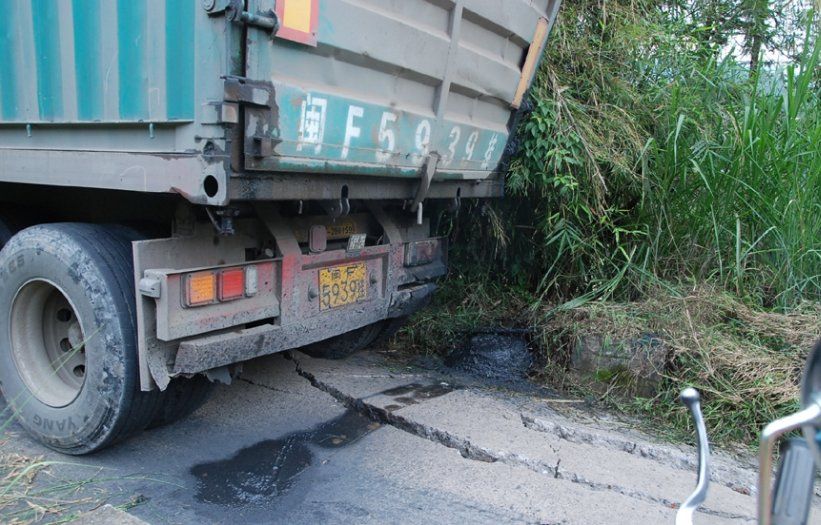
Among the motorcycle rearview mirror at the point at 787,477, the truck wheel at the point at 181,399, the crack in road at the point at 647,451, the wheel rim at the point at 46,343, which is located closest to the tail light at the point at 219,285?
the truck wheel at the point at 181,399

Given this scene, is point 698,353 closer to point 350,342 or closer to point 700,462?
point 350,342

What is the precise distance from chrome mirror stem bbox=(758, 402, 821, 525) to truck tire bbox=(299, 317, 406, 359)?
335 cm

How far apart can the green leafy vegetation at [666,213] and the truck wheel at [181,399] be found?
1.90 meters

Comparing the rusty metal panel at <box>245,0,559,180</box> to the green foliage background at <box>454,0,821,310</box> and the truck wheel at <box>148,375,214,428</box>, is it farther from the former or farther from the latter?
the truck wheel at <box>148,375,214,428</box>

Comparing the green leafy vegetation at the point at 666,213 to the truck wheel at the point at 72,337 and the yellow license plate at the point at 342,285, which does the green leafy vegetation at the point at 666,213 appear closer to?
the yellow license plate at the point at 342,285

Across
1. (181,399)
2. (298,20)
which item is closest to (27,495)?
(181,399)

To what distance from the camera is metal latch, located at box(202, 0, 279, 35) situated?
2.17 metres

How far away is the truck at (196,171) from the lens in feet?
7.67

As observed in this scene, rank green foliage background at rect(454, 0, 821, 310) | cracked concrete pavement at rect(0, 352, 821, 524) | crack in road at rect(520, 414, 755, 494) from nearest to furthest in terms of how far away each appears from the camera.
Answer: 1. cracked concrete pavement at rect(0, 352, 821, 524)
2. crack in road at rect(520, 414, 755, 494)
3. green foliage background at rect(454, 0, 821, 310)

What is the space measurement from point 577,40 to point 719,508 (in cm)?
317

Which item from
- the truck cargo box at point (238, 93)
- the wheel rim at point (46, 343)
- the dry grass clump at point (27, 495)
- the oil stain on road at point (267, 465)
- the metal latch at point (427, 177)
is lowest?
the oil stain on road at point (267, 465)

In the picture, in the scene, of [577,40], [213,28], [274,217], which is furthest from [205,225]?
[577,40]

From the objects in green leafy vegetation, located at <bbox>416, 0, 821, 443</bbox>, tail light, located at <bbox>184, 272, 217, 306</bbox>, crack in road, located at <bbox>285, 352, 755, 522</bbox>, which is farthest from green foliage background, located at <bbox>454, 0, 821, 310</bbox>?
tail light, located at <bbox>184, 272, 217, 306</bbox>

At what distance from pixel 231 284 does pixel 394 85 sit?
120 centimetres
